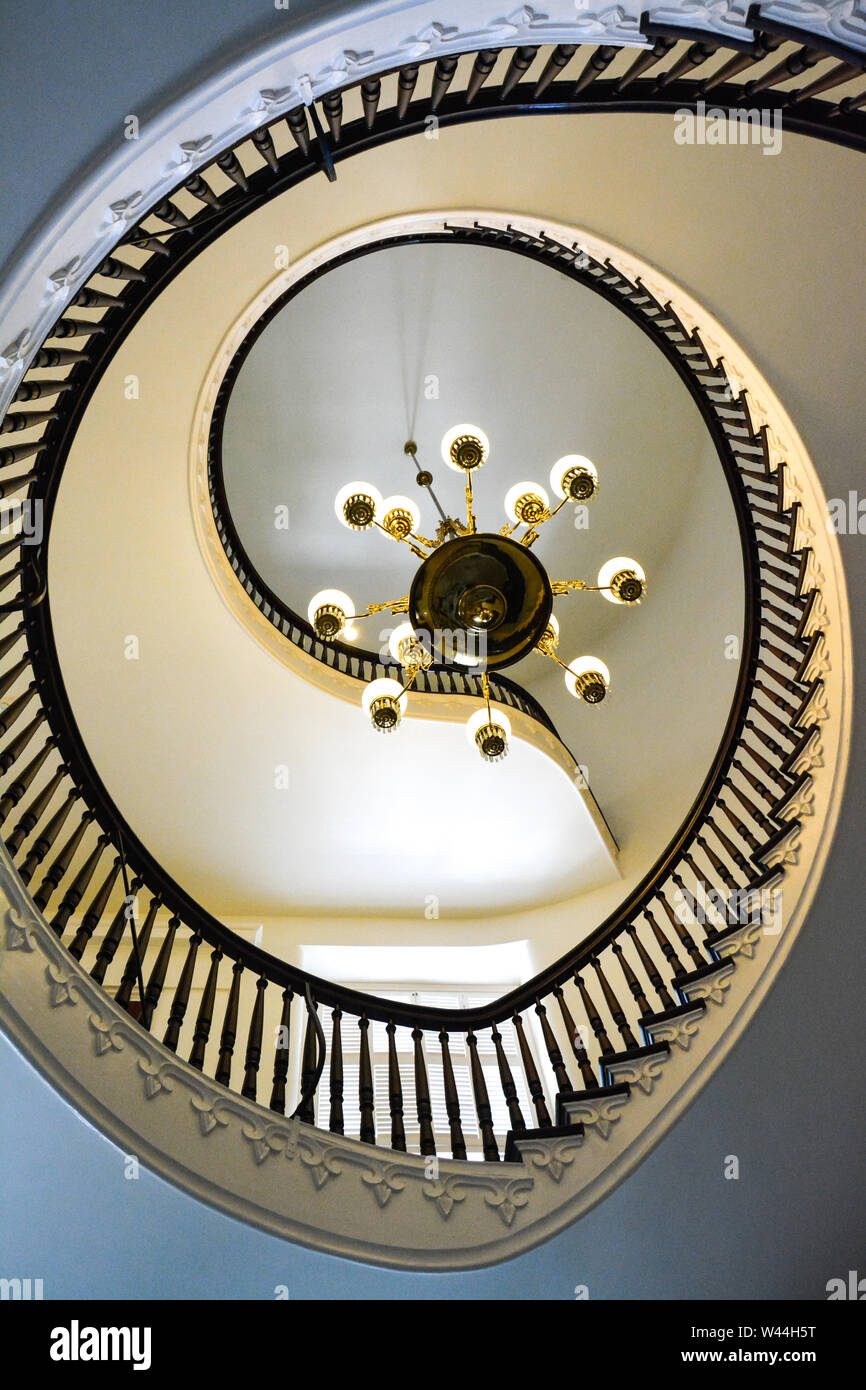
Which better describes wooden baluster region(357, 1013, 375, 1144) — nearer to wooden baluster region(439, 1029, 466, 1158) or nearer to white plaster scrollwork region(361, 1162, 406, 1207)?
white plaster scrollwork region(361, 1162, 406, 1207)

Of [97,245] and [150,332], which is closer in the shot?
[97,245]

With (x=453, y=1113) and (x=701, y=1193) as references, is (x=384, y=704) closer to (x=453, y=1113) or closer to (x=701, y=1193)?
(x=453, y=1113)

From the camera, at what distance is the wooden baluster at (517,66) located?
248 centimetres

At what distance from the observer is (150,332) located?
523 cm

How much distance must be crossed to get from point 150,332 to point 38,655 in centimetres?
255

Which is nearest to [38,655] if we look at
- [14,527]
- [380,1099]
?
[14,527]

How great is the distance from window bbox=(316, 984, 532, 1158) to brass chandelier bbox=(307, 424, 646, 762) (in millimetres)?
2903

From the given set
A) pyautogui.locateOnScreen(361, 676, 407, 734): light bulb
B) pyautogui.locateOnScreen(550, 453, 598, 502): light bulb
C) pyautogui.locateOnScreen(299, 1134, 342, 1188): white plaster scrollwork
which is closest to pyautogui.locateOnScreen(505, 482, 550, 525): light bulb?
pyautogui.locateOnScreen(550, 453, 598, 502): light bulb

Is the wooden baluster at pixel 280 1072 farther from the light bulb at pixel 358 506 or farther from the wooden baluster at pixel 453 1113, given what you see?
the light bulb at pixel 358 506

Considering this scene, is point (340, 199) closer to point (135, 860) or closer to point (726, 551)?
point (135, 860)

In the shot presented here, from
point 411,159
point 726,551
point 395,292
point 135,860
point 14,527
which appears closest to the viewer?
point 14,527

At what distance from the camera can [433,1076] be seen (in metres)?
7.16

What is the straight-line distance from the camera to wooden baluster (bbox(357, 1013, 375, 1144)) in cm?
351

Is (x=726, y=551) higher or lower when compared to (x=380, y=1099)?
higher
